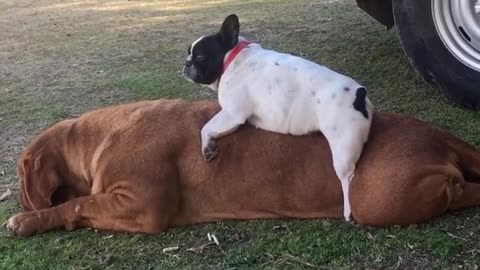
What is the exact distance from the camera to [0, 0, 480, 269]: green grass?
3.48m

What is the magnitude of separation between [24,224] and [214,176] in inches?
35.5

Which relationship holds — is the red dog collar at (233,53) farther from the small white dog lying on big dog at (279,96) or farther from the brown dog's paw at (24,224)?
the brown dog's paw at (24,224)

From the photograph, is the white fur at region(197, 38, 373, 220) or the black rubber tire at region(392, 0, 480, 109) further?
the black rubber tire at region(392, 0, 480, 109)

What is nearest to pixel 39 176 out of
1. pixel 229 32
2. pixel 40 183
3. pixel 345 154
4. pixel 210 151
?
pixel 40 183

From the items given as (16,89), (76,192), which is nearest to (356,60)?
(16,89)

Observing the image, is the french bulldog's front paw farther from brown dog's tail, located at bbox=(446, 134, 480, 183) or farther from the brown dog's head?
brown dog's tail, located at bbox=(446, 134, 480, 183)

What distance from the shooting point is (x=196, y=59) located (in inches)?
160

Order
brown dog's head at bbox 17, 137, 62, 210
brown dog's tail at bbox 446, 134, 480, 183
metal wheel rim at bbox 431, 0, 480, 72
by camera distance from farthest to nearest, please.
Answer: metal wheel rim at bbox 431, 0, 480, 72
brown dog's head at bbox 17, 137, 62, 210
brown dog's tail at bbox 446, 134, 480, 183

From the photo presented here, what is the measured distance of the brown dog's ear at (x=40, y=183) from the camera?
3.96 m

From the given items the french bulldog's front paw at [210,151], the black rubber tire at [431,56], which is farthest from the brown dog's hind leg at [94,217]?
the black rubber tire at [431,56]

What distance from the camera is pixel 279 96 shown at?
3715 millimetres

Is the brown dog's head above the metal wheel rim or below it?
below

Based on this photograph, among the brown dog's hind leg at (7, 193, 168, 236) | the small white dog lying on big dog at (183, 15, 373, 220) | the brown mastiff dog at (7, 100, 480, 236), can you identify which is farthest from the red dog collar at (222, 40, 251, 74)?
the brown dog's hind leg at (7, 193, 168, 236)

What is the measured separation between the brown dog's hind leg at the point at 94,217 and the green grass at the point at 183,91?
0.16 feet
